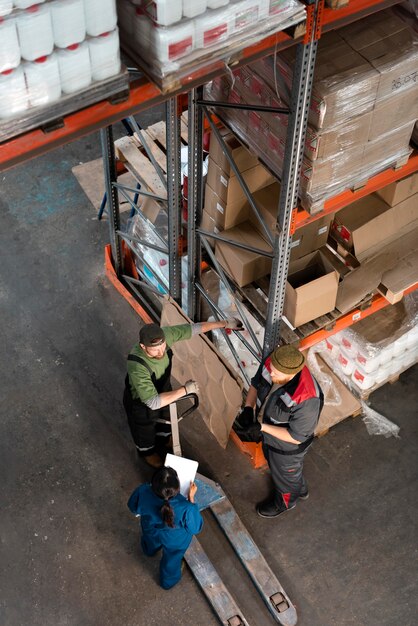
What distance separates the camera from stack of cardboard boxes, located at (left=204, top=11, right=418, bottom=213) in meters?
4.84

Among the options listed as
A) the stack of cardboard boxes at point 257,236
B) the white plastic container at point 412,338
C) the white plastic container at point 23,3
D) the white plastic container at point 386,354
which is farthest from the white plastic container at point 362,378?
the white plastic container at point 23,3

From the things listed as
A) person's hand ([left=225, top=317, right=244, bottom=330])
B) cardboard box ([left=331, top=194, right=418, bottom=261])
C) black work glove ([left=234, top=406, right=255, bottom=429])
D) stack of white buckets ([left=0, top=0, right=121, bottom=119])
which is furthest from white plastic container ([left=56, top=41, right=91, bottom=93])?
black work glove ([left=234, top=406, right=255, bottom=429])

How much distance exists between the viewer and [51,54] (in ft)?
11.1

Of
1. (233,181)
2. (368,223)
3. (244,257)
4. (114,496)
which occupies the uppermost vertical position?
(233,181)

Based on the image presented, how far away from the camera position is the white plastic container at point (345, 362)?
715 centimetres

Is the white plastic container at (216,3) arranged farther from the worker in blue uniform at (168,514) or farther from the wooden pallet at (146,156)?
the worker in blue uniform at (168,514)

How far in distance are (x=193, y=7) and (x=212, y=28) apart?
198 millimetres

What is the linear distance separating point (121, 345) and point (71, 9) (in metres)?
4.93

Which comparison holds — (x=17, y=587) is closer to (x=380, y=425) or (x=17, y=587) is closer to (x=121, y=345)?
(x=121, y=345)

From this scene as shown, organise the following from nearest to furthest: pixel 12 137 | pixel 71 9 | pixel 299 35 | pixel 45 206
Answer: pixel 71 9 → pixel 12 137 → pixel 299 35 → pixel 45 206

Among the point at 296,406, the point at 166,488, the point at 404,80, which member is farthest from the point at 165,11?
the point at 166,488

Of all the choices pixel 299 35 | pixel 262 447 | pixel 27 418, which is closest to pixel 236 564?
pixel 262 447

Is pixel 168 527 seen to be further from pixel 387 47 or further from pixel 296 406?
pixel 387 47

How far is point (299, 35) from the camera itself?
165 inches
